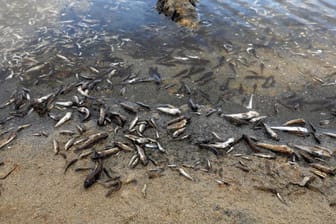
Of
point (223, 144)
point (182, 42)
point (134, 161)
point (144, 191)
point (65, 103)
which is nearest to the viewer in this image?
point (144, 191)

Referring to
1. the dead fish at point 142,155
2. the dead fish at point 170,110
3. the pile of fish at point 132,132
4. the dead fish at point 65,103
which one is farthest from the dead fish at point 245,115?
the dead fish at point 65,103

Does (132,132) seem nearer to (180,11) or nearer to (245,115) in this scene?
(245,115)

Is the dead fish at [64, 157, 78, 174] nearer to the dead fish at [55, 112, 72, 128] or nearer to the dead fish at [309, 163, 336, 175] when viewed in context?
the dead fish at [55, 112, 72, 128]

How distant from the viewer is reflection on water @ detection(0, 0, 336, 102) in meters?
8.26

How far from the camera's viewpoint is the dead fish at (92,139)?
591 centimetres

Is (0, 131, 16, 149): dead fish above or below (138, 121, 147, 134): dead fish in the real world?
below

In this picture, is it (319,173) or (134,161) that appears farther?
(134,161)

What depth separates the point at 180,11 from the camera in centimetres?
1089

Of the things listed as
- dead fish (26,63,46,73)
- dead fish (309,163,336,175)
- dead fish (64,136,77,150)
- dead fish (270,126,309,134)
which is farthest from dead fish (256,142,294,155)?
dead fish (26,63,46,73)

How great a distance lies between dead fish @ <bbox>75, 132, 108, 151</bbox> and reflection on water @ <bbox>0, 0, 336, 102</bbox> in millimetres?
2547

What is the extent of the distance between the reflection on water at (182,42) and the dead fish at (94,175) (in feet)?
10.5

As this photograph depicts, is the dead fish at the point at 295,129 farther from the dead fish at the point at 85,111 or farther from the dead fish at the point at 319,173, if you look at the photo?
the dead fish at the point at 85,111

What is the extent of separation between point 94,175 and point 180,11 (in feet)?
24.4

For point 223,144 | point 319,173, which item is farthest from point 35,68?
point 319,173
